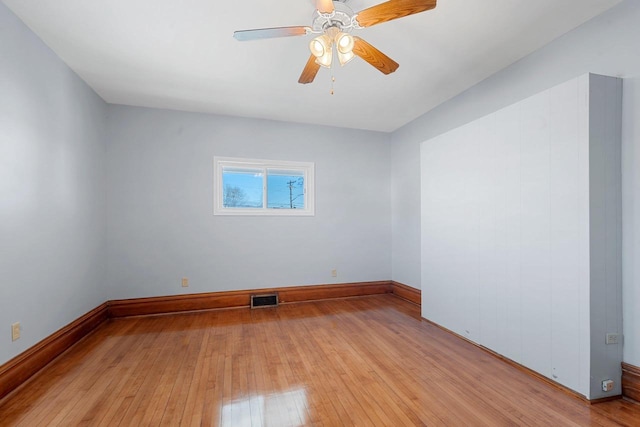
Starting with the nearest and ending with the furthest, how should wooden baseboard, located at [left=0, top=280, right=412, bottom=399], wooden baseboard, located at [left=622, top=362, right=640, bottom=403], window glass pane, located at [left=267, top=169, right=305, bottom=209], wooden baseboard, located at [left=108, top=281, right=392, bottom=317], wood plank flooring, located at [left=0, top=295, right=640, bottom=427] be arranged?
wood plank flooring, located at [left=0, top=295, right=640, bottom=427]
wooden baseboard, located at [left=622, top=362, right=640, bottom=403]
wooden baseboard, located at [left=0, top=280, right=412, bottom=399]
wooden baseboard, located at [left=108, top=281, right=392, bottom=317]
window glass pane, located at [left=267, top=169, right=305, bottom=209]

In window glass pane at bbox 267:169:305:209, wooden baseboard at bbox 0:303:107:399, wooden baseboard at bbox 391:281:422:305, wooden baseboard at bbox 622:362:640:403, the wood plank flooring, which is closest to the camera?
the wood plank flooring

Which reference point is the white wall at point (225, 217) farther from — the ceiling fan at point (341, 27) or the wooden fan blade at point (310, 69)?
the ceiling fan at point (341, 27)

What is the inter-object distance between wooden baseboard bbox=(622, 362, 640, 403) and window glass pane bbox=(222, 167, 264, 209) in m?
Answer: 3.83

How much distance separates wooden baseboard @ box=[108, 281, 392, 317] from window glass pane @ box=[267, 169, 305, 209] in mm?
1235

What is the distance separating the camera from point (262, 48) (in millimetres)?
2387

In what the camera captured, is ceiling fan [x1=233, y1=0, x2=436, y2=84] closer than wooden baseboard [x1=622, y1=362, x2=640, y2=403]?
Yes

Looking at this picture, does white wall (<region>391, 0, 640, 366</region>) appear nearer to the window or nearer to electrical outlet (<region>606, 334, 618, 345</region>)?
electrical outlet (<region>606, 334, 618, 345</region>)

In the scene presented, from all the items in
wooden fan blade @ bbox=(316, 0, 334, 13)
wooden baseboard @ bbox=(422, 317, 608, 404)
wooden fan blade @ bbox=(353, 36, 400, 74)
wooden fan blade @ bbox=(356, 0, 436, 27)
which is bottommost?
wooden baseboard @ bbox=(422, 317, 608, 404)

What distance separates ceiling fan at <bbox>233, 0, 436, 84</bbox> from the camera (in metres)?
1.56

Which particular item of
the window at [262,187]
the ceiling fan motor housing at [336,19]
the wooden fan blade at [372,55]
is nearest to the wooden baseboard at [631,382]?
the wooden fan blade at [372,55]

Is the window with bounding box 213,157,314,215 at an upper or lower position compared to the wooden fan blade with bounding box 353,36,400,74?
lower

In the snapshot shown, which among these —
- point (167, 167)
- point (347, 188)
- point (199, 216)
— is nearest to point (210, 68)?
point (167, 167)

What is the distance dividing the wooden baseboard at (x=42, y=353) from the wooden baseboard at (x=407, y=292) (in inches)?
154

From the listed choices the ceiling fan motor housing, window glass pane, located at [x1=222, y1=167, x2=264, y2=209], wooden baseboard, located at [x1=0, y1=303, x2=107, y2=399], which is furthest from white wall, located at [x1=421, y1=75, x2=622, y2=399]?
wooden baseboard, located at [x1=0, y1=303, x2=107, y2=399]
